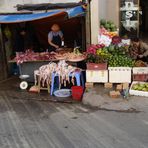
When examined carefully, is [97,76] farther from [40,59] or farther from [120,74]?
[40,59]

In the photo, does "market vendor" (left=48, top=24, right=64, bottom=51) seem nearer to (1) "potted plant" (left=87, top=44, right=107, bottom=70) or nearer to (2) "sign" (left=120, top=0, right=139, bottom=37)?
(1) "potted plant" (left=87, top=44, right=107, bottom=70)

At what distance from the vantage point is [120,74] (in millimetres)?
10781

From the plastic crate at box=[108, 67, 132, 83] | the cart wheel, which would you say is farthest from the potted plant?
the cart wheel

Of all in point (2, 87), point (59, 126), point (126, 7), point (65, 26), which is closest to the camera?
point (59, 126)

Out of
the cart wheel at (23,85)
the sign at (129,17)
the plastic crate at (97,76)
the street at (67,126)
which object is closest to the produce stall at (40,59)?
the cart wheel at (23,85)

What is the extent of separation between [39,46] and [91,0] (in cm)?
347

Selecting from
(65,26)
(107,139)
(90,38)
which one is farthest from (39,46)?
(107,139)

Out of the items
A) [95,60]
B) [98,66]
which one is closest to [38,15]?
[95,60]

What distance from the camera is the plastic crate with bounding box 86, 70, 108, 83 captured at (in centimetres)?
1084

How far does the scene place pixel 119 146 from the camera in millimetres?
7082

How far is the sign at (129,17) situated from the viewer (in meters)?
15.4

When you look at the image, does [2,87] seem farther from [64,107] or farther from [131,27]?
→ [131,27]

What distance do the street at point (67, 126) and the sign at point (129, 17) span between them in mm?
6513

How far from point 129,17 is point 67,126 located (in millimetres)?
8454
